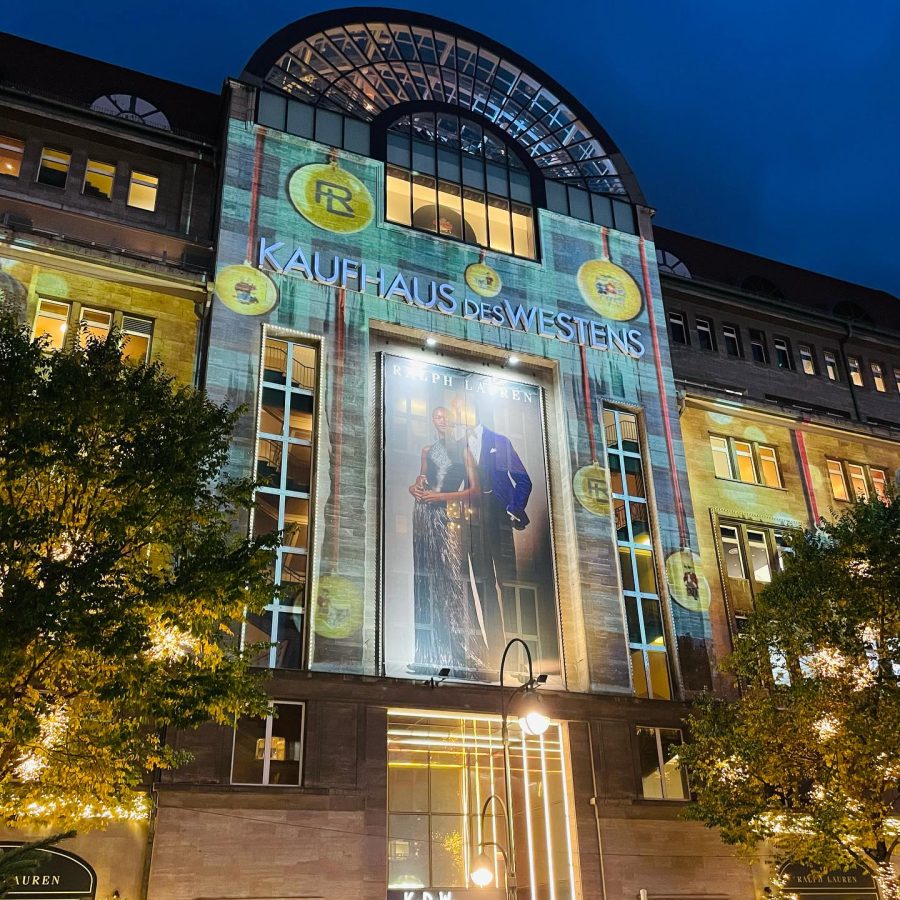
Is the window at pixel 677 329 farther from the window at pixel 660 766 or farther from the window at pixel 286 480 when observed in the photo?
the window at pixel 660 766

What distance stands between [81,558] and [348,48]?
32886 mm

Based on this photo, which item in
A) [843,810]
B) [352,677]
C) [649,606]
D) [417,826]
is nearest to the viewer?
[843,810]

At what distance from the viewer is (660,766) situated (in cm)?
3234

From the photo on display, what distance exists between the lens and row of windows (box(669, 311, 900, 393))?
4762cm

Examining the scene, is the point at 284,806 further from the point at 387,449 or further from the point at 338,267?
the point at 338,267

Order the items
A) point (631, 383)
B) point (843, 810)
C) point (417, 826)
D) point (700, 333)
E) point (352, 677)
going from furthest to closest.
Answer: point (700, 333), point (631, 383), point (417, 826), point (352, 677), point (843, 810)

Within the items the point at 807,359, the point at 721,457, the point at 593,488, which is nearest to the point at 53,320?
the point at 593,488

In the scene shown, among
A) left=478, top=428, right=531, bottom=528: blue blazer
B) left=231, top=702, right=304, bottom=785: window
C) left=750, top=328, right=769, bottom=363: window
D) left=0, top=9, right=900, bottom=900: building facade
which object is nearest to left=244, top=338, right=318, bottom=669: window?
left=0, top=9, right=900, bottom=900: building facade

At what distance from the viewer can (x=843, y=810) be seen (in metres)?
25.1

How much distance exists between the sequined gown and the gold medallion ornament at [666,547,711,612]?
8768 mm

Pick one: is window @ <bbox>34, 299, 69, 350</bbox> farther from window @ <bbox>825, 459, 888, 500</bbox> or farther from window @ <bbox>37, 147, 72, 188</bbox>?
window @ <bbox>825, 459, 888, 500</bbox>

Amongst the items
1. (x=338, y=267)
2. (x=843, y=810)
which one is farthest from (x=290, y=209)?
(x=843, y=810)

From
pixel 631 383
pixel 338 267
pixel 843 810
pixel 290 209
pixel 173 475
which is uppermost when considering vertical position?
pixel 290 209

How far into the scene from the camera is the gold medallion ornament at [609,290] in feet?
137
